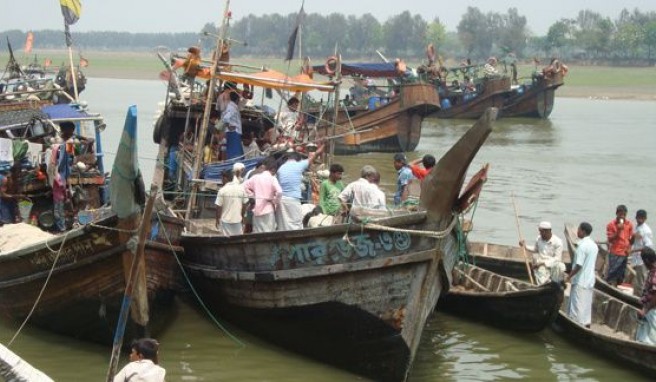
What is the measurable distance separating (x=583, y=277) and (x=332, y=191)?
9.80 ft

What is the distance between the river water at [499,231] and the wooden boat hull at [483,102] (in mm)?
542

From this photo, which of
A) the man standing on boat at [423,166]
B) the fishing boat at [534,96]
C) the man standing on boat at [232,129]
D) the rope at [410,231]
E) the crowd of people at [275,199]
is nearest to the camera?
the rope at [410,231]

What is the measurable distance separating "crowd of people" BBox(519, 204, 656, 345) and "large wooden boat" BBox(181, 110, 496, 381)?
4.96 feet

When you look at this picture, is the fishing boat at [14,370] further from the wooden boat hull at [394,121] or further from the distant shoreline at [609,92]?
the distant shoreline at [609,92]

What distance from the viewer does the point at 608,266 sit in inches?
546

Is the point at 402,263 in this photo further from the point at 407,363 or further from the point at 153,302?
the point at 153,302

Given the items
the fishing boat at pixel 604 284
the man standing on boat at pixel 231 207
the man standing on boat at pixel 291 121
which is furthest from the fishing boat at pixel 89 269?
the fishing boat at pixel 604 284

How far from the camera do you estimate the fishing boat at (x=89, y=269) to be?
10.2 m

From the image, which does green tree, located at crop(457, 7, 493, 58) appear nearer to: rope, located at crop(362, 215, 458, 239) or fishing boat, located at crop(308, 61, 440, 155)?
fishing boat, located at crop(308, 61, 440, 155)

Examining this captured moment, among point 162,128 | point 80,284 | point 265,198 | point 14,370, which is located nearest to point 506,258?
point 265,198

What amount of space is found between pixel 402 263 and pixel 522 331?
9.33ft

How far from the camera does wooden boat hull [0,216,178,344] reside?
10.7m

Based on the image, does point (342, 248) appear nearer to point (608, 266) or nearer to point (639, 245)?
point (608, 266)

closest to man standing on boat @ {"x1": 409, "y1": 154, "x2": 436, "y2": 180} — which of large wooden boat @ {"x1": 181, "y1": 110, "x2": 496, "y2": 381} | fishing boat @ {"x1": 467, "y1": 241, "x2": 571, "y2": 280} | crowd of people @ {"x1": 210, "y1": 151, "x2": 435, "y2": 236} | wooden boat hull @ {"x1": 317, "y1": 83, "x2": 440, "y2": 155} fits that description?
crowd of people @ {"x1": 210, "y1": 151, "x2": 435, "y2": 236}
